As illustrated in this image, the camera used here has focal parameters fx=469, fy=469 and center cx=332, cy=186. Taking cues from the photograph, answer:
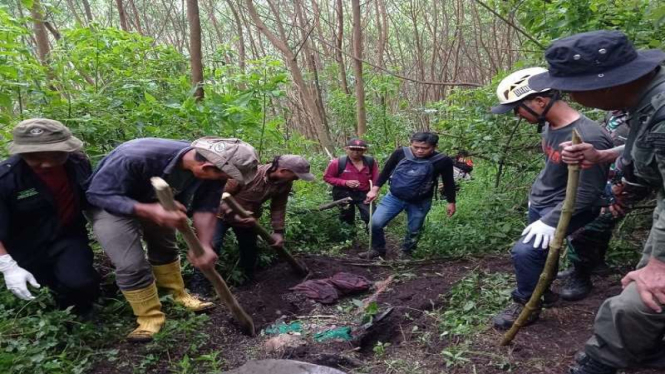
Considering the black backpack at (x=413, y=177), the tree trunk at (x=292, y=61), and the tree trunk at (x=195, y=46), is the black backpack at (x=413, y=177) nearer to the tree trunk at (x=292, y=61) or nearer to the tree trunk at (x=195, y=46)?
the tree trunk at (x=195, y=46)

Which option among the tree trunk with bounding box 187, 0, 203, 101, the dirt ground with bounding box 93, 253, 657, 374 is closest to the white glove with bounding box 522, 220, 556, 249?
the dirt ground with bounding box 93, 253, 657, 374

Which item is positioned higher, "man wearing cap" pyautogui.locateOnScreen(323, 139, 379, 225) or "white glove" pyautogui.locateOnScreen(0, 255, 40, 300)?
"white glove" pyautogui.locateOnScreen(0, 255, 40, 300)

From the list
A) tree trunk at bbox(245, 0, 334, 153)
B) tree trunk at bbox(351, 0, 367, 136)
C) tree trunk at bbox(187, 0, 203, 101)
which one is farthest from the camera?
tree trunk at bbox(351, 0, 367, 136)

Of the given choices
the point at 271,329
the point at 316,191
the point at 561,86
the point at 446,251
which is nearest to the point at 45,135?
the point at 271,329

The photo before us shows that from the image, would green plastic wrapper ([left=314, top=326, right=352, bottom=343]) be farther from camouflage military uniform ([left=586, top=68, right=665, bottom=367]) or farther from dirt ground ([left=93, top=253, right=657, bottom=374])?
camouflage military uniform ([left=586, top=68, right=665, bottom=367])

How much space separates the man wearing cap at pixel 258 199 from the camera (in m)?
4.43

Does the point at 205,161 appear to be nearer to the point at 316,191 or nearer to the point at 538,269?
the point at 538,269

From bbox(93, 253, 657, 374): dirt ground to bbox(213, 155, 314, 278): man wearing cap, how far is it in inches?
15.0

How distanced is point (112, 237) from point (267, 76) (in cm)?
276

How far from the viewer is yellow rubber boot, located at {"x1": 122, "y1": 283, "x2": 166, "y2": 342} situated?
11.1ft

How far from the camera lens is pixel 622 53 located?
202 centimetres

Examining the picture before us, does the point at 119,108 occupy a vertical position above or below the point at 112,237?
above

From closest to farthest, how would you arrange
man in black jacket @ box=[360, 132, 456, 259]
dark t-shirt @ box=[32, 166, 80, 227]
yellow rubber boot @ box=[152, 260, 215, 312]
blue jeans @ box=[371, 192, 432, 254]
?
dark t-shirt @ box=[32, 166, 80, 227] < yellow rubber boot @ box=[152, 260, 215, 312] < man in black jacket @ box=[360, 132, 456, 259] < blue jeans @ box=[371, 192, 432, 254]

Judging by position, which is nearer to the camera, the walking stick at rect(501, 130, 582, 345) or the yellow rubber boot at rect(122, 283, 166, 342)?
the walking stick at rect(501, 130, 582, 345)
